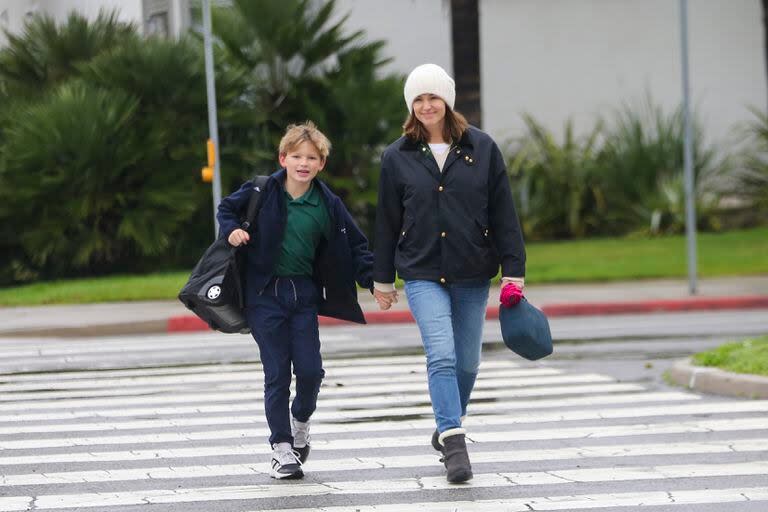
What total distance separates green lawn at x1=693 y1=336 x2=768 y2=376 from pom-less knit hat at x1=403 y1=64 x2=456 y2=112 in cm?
395

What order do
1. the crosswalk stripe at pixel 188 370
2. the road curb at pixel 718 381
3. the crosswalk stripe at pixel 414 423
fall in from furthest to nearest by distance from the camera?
the crosswalk stripe at pixel 188 370, the road curb at pixel 718 381, the crosswalk stripe at pixel 414 423

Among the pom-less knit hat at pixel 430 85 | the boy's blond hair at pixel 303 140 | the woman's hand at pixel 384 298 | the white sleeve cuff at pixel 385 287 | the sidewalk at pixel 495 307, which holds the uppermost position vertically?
the pom-less knit hat at pixel 430 85

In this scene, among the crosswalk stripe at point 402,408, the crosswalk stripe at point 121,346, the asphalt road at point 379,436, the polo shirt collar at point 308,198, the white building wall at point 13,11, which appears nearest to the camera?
the asphalt road at point 379,436

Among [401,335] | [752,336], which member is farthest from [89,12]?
[752,336]

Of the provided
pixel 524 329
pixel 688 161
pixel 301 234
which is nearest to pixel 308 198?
pixel 301 234

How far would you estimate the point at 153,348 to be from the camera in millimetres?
14875

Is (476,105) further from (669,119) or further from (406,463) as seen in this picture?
(406,463)

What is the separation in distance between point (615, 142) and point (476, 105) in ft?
9.62

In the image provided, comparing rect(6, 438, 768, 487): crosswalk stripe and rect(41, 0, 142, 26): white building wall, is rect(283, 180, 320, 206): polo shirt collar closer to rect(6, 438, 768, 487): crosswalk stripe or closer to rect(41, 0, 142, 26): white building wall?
rect(6, 438, 768, 487): crosswalk stripe

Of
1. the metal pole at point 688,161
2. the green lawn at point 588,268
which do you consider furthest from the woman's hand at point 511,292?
the green lawn at point 588,268

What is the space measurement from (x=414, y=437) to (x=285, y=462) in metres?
1.47

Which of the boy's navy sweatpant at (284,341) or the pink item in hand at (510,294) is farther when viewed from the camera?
the boy's navy sweatpant at (284,341)

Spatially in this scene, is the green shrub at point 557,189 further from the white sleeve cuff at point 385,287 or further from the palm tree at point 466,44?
the white sleeve cuff at point 385,287

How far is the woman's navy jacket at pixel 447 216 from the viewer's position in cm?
722
